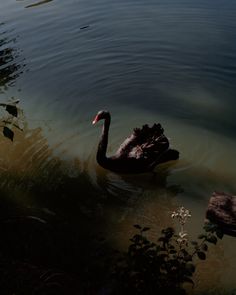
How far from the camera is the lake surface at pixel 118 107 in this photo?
6.91 m

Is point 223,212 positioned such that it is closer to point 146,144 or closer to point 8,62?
point 146,144

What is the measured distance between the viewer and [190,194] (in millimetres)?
7172

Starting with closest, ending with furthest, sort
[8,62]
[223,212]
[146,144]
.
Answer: [223,212], [146,144], [8,62]

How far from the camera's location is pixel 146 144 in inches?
308

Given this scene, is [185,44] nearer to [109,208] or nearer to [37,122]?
[37,122]

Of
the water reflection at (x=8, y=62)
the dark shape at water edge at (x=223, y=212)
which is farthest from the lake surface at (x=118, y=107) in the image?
the dark shape at water edge at (x=223, y=212)

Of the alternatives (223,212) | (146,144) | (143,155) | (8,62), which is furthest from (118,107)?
(8,62)

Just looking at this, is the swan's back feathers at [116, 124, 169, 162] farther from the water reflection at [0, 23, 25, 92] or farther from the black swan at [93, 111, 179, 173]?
the water reflection at [0, 23, 25, 92]

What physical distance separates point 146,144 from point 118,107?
228cm

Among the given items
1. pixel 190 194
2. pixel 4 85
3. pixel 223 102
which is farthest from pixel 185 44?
pixel 190 194

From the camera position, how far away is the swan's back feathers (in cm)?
767

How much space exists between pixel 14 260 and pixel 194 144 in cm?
416

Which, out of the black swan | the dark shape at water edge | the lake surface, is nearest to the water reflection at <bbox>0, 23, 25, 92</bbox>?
the lake surface

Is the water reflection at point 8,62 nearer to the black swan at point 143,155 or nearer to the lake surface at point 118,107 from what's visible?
the lake surface at point 118,107
